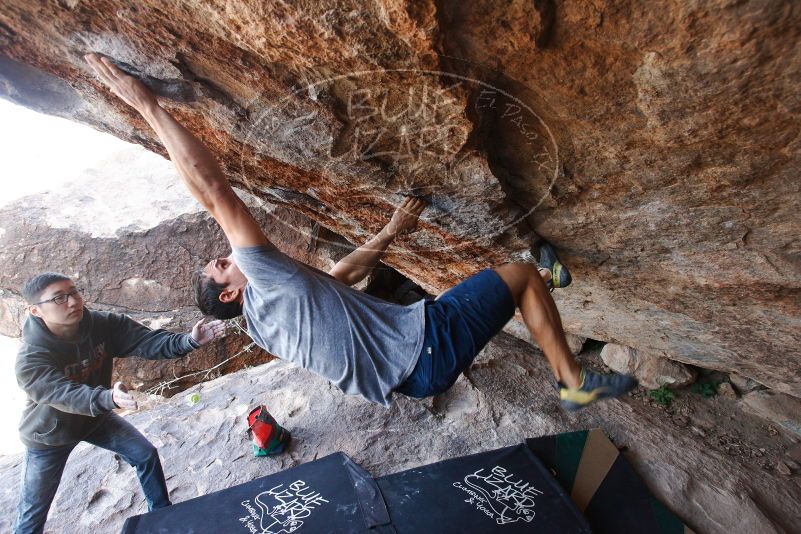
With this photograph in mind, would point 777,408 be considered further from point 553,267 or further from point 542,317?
point 542,317

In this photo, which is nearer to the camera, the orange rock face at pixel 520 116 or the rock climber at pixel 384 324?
the orange rock face at pixel 520 116

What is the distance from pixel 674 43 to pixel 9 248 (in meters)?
6.87

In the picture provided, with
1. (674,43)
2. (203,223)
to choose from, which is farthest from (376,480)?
(203,223)

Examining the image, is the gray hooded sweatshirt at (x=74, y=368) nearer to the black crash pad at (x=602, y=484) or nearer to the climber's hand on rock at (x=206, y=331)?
the climber's hand on rock at (x=206, y=331)

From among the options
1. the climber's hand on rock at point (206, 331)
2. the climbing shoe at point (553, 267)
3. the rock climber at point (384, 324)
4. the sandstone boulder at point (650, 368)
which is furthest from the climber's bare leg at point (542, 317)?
the sandstone boulder at point (650, 368)

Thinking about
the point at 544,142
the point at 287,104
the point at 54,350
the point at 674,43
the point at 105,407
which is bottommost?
the point at 105,407

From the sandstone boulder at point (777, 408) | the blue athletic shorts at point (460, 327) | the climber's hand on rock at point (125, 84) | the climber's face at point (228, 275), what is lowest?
the sandstone boulder at point (777, 408)

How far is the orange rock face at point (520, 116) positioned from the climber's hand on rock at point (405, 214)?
0.36ft

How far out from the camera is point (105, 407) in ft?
7.68

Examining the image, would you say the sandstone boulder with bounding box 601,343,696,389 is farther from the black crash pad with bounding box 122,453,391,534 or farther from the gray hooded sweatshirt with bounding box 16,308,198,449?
the gray hooded sweatshirt with bounding box 16,308,198,449

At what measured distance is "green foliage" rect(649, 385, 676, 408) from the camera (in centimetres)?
433

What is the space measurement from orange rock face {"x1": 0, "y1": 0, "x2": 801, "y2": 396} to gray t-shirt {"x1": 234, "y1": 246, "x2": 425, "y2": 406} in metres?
0.83

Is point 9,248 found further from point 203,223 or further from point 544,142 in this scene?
point 544,142

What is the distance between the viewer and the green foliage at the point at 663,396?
4328mm
